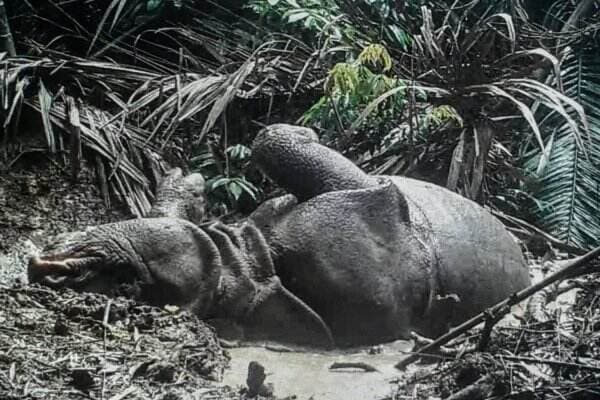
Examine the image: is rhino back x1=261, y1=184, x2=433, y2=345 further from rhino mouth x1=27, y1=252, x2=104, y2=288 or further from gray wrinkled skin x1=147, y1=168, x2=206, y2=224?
rhino mouth x1=27, y1=252, x2=104, y2=288

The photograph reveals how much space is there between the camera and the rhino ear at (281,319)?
3.05 meters

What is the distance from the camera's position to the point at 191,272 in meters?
2.93

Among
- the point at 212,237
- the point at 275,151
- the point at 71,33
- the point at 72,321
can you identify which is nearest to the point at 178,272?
the point at 212,237

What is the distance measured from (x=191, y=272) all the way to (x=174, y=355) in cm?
53

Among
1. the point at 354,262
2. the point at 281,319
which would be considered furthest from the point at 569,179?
the point at 281,319

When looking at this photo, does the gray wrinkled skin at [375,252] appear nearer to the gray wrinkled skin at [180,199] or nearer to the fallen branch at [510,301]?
the gray wrinkled skin at [180,199]

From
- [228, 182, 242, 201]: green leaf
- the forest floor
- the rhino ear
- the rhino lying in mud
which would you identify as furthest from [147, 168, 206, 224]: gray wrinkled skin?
[228, 182, 242, 201]: green leaf

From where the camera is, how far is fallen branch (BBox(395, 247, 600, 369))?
88.9 inches

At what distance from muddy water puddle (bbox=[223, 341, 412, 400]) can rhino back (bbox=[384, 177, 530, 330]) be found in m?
0.32

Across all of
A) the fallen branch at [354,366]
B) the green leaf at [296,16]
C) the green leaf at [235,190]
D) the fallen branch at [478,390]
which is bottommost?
the green leaf at [235,190]

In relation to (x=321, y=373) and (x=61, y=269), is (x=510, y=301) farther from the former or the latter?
(x=61, y=269)

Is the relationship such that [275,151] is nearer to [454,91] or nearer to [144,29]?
[454,91]

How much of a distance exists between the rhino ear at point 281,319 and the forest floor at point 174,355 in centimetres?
26

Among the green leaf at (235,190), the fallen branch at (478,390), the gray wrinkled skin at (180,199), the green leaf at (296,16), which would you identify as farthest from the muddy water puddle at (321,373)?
the green leaf at (296,16)
